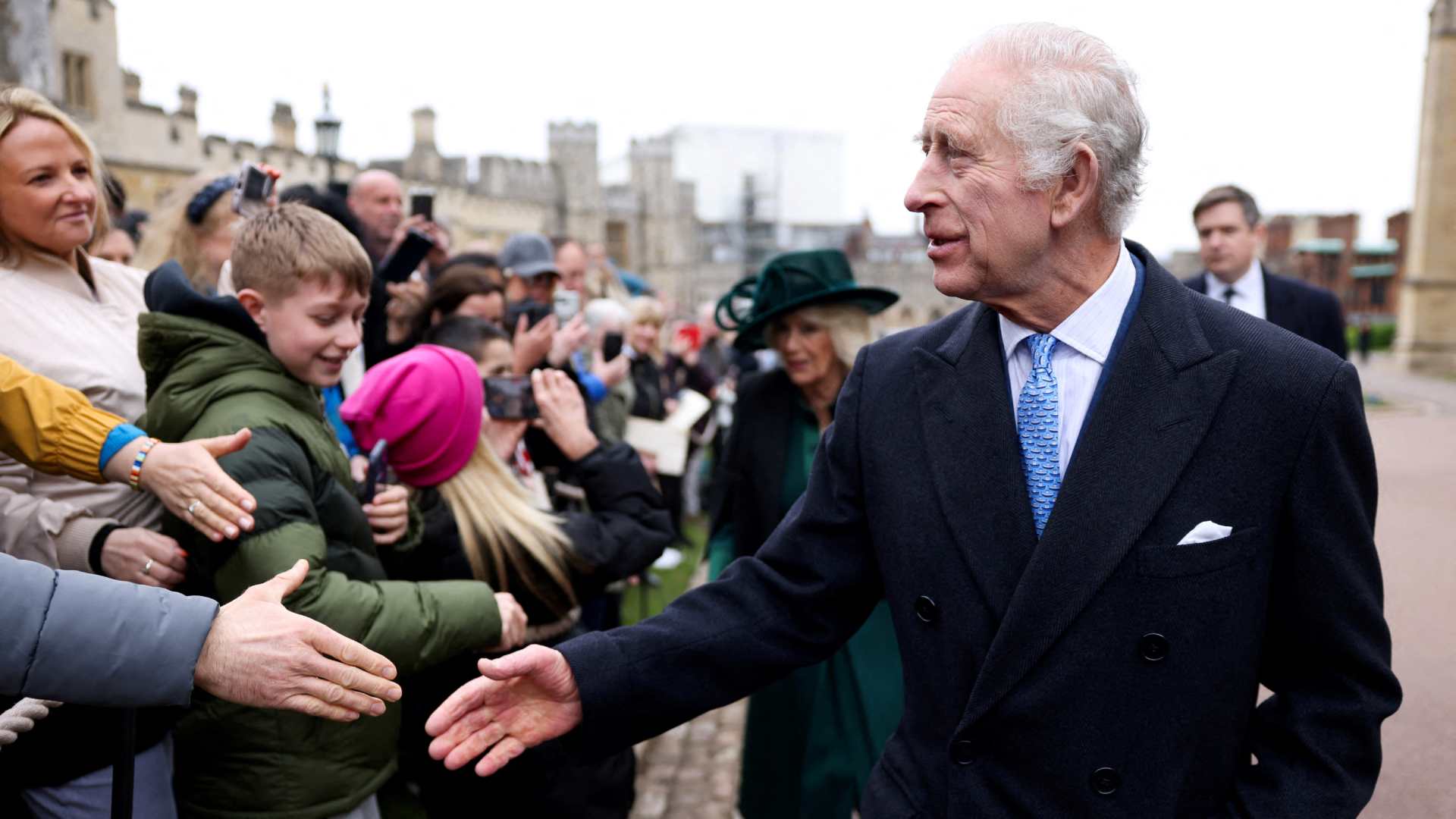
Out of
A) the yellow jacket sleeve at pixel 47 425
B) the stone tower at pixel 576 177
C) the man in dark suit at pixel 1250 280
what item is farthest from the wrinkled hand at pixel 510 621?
the stone tower at pixel 576 177

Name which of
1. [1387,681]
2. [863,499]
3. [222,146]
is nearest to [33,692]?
[863,499]

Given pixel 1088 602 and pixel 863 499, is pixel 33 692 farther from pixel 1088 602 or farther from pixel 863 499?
pixel 1088 602

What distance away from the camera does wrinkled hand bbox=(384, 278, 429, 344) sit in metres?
5.08

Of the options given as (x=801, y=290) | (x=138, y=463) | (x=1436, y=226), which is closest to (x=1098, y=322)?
(x=138, y=463)

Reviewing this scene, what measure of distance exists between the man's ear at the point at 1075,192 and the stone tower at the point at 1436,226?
32255mm

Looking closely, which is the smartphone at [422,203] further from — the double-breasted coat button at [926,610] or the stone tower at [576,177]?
the stone tower at [576,177]

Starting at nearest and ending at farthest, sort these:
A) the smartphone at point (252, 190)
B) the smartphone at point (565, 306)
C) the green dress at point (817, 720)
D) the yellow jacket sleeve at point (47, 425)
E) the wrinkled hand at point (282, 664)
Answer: the wrinkled hand at point (282, 664)
the yellow jacket sleeve at point (47, 425)
the smartphone at point (252, 190)
the green dress at point (817, 720)
the smartphone at point (565, 306)

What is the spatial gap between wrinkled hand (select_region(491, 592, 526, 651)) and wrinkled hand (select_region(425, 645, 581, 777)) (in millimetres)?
718

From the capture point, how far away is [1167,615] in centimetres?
184

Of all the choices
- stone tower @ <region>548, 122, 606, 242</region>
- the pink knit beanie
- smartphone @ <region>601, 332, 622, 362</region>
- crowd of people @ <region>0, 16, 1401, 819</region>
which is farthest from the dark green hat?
stone tower @ <region>548, 122, 606, 242</region>

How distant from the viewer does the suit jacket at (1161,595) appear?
6.01ft

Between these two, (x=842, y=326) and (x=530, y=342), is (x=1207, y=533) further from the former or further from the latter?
(x=530, y=342)

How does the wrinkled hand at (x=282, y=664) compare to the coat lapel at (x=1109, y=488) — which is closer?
the wrinkled hand at (x=282, y=664)

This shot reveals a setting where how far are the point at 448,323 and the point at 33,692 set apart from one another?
249cm
